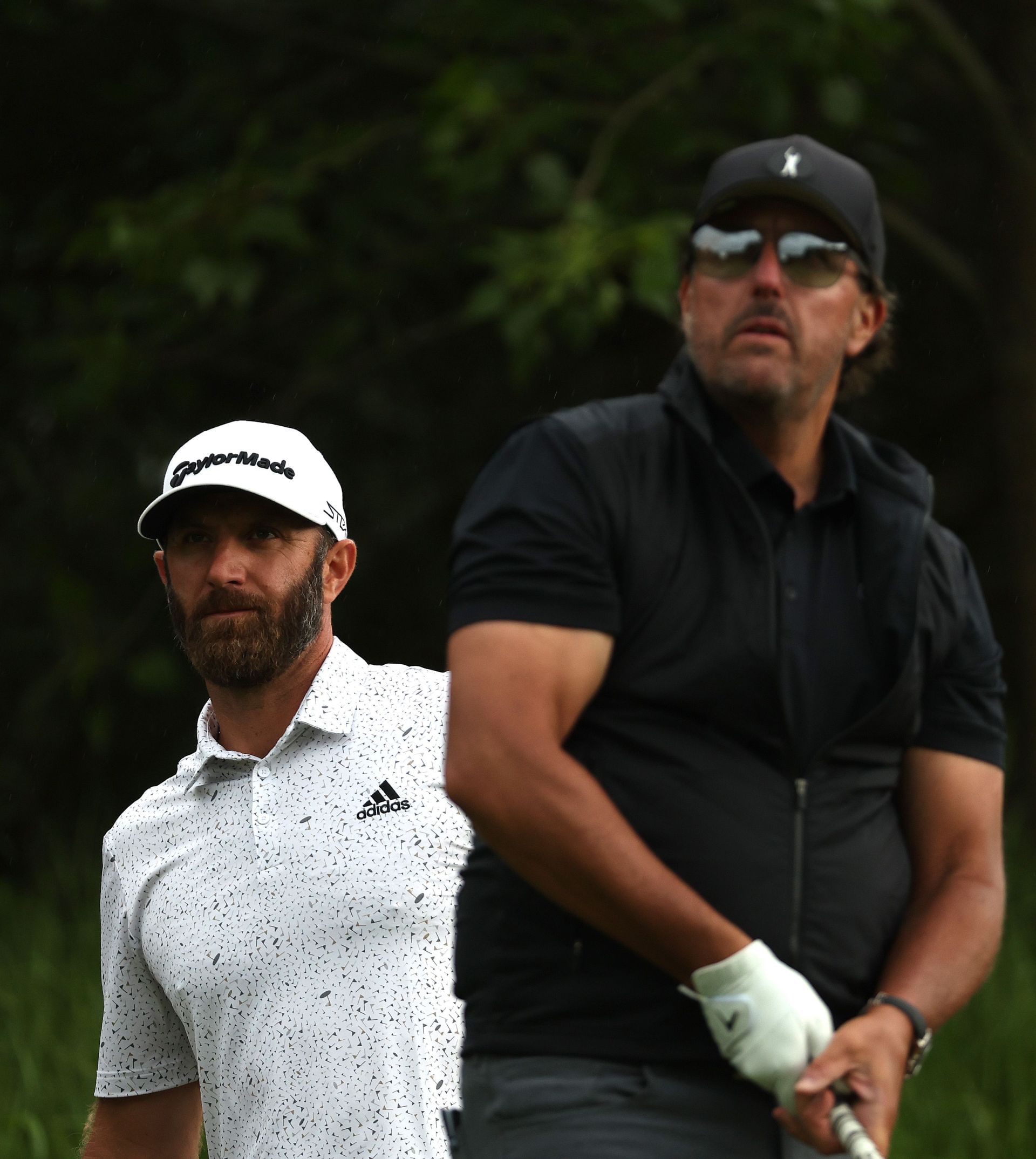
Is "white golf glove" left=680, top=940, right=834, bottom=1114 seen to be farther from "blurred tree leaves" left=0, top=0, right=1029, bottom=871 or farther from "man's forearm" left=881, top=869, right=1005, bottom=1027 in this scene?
"blurred tree leaves" left=0, top=0, right=1029, bottom=871

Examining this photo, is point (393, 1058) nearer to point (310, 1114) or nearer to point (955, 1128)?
point (310, 1114)

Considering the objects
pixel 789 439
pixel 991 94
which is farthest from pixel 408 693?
pixel 991 94

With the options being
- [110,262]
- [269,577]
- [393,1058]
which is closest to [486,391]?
[110,262]

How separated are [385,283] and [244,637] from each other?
4.69 m

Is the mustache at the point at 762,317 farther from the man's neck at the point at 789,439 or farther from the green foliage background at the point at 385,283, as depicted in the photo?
the green foliage background at the point at 385,283

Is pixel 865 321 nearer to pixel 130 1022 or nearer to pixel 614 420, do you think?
pixel 614 420

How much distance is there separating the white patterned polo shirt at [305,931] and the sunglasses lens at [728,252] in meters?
1.15

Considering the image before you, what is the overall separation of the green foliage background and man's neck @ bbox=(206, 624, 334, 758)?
8.07ft

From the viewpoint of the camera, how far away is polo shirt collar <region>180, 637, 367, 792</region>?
342 cm

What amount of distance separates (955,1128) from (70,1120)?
2.52 m

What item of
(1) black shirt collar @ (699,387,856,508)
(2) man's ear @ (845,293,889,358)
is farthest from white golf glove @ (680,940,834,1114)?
(2) man's ear @ (845,293,889,358)

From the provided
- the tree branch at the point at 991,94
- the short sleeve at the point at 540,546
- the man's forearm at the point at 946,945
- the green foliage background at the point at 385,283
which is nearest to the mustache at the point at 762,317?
the short sleeve at the point at 540,546

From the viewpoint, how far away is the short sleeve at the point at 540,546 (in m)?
2.25

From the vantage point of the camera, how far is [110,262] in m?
7.77
